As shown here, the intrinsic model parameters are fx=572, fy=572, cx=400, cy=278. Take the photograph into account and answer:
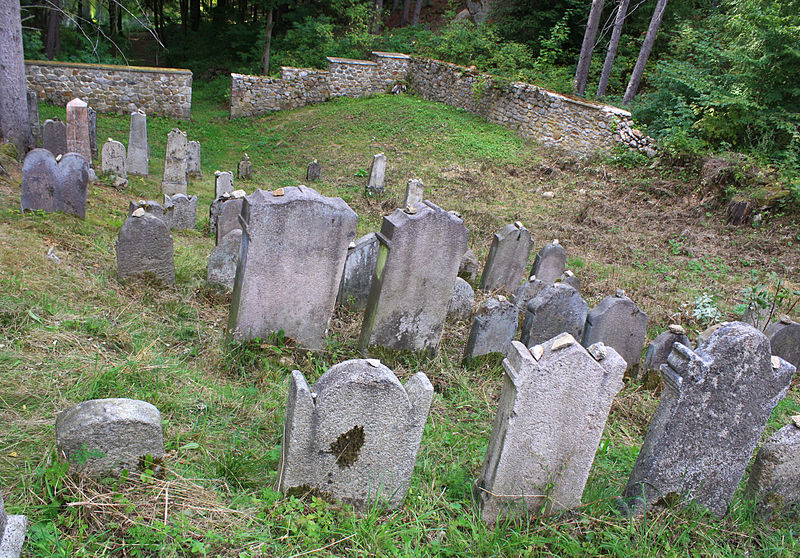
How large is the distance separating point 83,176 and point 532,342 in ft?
18.9

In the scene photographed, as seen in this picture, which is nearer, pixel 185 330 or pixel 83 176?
pixel 185 330

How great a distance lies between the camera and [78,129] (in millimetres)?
10414

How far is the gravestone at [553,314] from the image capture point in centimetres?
559

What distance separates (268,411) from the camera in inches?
165

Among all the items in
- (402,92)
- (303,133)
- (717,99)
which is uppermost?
(717,99)

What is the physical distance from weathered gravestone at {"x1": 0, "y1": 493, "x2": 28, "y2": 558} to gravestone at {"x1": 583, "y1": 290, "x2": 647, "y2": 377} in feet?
15.5

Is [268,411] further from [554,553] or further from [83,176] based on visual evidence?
[83,176]

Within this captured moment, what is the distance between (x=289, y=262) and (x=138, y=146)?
319 inches

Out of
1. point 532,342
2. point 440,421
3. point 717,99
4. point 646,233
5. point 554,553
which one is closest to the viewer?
point 554,553

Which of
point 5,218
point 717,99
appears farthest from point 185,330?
point 717,99

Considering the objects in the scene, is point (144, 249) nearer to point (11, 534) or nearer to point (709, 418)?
point (11, 534)

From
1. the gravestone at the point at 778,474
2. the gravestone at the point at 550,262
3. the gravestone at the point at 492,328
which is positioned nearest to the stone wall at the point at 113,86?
the gravestone at the point at 550,262

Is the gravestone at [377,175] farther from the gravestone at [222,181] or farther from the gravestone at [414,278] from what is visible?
the gravestone at [414,278]

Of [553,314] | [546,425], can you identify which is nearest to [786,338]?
[553,314]
